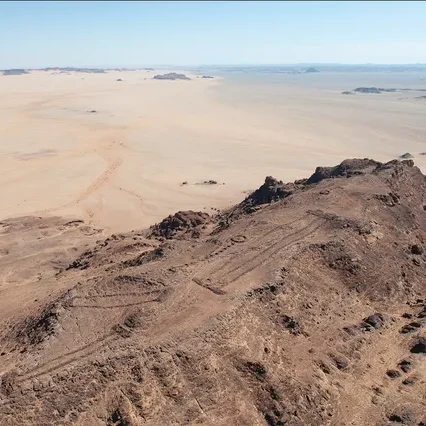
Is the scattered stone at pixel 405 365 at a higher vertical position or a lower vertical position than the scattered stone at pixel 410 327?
lower

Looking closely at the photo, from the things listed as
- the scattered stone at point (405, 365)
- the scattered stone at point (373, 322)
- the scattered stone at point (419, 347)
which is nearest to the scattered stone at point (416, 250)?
the scattered stone at point (373, 322)

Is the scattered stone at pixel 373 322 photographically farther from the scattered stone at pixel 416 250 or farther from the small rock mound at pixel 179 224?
the small rock mound at pixel 179 224

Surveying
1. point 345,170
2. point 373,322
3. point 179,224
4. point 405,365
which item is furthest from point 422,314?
point 179,224

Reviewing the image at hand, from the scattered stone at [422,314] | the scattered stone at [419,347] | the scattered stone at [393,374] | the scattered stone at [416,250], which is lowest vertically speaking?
the scattered stone at [393,374]

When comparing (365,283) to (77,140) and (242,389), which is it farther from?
(77,140)

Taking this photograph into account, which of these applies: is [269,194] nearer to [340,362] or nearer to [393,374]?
[340,362]
